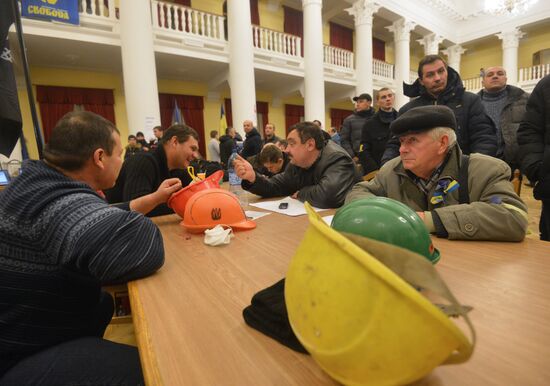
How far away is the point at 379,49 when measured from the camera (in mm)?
13766

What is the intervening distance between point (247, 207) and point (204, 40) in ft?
21.7

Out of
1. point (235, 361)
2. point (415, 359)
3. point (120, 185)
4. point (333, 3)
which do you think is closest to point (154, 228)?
point (235, 361)

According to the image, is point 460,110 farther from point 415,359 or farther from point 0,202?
point 0,202

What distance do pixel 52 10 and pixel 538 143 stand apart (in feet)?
23.6

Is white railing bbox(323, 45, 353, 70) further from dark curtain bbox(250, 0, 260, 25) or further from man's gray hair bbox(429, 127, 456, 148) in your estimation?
man's gray hair bbox(429, 127, 456, 148)

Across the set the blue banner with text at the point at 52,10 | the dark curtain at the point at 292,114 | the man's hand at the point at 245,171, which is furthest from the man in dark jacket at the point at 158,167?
the dark curtain at the point at 292,114

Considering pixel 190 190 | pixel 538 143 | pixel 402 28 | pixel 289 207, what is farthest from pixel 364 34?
pixel 190 190

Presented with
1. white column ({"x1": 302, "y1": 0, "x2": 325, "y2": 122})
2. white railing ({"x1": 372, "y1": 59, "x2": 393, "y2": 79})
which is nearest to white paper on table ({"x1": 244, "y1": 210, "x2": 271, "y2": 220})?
white column ({"x1": 302, "y1": 0, "x2": 325, "y2": 122})

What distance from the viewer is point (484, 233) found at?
1.16m

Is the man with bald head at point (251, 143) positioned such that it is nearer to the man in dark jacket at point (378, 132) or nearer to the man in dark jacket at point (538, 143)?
the man in dark jacket at point (378, 132)

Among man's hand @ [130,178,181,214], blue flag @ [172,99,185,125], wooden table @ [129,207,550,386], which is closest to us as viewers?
wooden table @ [129,207,550,386]

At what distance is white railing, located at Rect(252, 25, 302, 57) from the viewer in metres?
8.50

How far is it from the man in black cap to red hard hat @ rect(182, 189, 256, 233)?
302 cm

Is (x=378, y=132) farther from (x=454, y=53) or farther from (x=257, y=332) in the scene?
(x=454, y=53)
